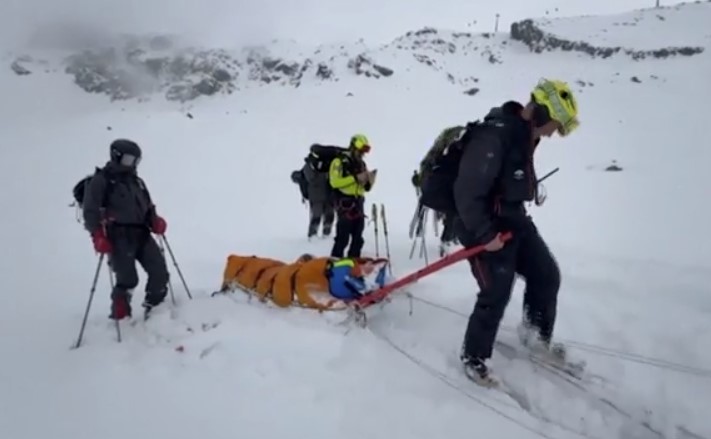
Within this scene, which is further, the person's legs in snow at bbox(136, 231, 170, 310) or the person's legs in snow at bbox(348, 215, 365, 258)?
the person's legs in snow at bbox(348, 215, 365, 258)

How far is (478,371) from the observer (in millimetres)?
4418

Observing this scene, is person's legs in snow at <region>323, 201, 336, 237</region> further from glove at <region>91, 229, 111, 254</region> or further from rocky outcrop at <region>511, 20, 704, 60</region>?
rocky outcrop at <region>511, 20, 704, 60</region>

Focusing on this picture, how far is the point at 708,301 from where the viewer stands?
20.5ft

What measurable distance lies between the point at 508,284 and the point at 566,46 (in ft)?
127

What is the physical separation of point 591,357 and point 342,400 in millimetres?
2280

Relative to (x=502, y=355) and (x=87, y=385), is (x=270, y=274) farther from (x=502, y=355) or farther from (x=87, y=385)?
(x=502, y=355)

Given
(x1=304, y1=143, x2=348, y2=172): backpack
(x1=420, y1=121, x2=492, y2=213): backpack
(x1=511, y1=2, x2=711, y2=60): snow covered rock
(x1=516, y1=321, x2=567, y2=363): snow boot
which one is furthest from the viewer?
(x1=511, y1=2, x2=711, y2=60): snow covered rock

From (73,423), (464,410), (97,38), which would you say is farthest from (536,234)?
(97,38)

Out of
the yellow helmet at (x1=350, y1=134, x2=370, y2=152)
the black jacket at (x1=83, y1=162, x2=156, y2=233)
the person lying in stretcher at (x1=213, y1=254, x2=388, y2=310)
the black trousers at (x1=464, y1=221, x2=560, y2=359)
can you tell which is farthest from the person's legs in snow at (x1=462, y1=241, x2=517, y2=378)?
the yellow helmet at (x1=350, y1=134, x2=370, y2=152)

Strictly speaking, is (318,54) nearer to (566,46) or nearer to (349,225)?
(566,46)

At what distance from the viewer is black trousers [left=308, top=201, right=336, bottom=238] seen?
1134 cm

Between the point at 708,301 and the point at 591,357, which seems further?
the point at 708,301

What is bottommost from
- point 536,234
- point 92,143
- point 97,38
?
point 92,143

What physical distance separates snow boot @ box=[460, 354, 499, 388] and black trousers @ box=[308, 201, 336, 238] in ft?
23.1
